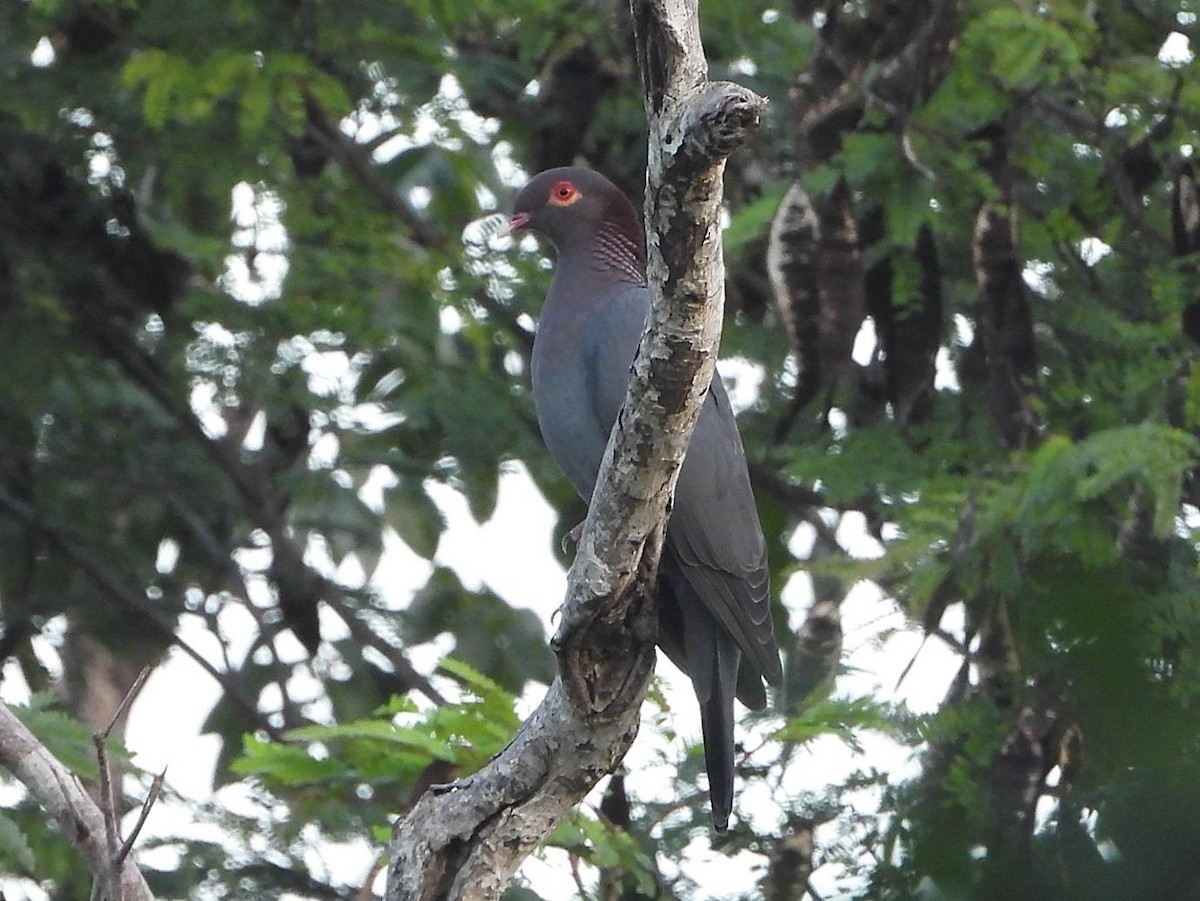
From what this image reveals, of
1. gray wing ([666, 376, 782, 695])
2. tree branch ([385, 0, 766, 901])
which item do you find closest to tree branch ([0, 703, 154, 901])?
tree branch ([385, 0, 766, 901])

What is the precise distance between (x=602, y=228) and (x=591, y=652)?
1.74 metres

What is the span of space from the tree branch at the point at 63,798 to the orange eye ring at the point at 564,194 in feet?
6.97

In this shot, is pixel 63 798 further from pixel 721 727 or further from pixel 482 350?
pixel 482 350

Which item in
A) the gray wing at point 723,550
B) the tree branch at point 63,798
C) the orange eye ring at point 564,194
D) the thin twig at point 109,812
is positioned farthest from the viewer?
the orange eye ring at point 564,194

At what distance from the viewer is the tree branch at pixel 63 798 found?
274 centimetres

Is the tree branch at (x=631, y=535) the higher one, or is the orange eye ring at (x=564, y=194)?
the orange eye ring at (x=564, y=194)

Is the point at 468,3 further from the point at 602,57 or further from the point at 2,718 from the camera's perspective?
the point at 2,718

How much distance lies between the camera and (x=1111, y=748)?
1050 mm

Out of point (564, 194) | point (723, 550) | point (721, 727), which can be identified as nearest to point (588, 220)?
point (564, 194)

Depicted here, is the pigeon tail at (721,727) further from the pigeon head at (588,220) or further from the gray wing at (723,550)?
the pigeon head at (588,220)

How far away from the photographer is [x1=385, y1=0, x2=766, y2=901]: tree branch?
205 centimetres

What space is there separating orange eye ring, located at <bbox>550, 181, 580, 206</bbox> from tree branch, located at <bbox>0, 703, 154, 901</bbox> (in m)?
2.12

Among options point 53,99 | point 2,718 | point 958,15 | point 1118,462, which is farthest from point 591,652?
point 53,99

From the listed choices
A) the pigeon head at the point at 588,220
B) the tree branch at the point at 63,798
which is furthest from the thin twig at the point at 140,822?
the pigeon head at the point at 588,220
